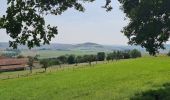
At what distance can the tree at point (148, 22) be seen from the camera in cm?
3169

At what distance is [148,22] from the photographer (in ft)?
113

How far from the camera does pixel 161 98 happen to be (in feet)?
89.8

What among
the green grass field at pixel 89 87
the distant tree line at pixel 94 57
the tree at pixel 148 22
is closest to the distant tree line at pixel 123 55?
the distant tree line at pixel 94 57

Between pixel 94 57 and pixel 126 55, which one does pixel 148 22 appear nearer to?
pixel 94 57

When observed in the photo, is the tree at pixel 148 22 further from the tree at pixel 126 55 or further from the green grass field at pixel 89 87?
the tree at pixel 126 55

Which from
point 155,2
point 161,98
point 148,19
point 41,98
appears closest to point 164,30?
point 148,19

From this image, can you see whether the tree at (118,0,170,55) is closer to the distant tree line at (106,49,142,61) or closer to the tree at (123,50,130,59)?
the distant tree line at (106,49,142,61)

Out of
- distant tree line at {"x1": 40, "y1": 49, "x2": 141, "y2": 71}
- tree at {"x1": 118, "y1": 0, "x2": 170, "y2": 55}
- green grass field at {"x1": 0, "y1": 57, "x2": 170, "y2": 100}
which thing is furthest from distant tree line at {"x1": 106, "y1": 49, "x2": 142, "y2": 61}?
tree at {"x1": 118, "y1": 0, "x2": 170, "y2": 55}

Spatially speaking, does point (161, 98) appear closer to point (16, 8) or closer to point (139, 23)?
point (139, 23)

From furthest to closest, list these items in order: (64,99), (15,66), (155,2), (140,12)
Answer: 1. (15,66)
2. (64,99)
3. (140,12)
4. (155,2)

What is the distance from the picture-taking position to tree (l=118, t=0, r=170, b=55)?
31.7 metres

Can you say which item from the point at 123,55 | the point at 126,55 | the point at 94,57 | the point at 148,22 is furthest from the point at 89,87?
the point at 123,55

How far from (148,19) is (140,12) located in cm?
97

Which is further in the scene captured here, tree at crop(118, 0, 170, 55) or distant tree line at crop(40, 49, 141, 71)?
distant tree line at crop(40, 49, 141, 71)
